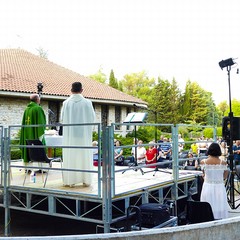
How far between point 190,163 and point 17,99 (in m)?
10.4

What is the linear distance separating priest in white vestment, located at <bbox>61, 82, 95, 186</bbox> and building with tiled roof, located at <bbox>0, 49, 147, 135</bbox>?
1121 centimetres

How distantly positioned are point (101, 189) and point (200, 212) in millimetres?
1452

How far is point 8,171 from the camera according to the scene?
20.4 feet

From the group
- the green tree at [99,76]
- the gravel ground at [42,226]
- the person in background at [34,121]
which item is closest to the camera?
the gravel ground at [42,226]

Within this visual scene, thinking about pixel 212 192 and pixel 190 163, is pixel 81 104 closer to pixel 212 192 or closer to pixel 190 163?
pixel 212 192

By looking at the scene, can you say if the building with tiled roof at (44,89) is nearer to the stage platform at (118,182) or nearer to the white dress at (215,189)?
the stage platform at (118,182)

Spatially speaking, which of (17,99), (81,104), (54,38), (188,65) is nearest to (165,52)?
(188,65)

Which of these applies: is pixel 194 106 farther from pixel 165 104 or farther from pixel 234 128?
pixel 234 128

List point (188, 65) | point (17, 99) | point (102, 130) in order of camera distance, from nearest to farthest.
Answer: point (102, 130), point (17, 99), point (188, 65)

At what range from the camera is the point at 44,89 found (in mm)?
19938

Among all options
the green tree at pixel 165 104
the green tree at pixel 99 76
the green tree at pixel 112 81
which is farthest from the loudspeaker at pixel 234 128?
the green tree at pixel 99 76

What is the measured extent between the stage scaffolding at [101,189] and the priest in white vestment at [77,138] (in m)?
0.23

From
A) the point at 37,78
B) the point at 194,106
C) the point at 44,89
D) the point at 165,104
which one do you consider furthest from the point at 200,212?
the point at 194,106

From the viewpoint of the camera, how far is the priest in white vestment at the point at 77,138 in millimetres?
6070
